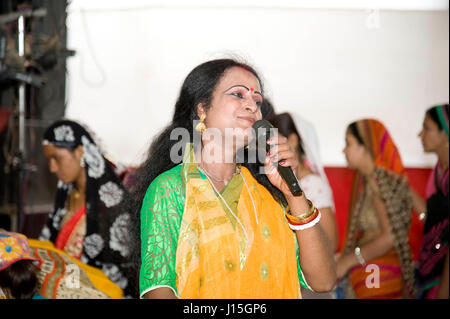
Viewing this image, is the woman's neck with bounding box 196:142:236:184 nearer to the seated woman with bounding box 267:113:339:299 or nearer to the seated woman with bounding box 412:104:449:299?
the seated woman with bounding box 267:113:339:299

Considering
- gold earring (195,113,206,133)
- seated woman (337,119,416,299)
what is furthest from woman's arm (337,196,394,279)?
gold earring (195,113,206,133)

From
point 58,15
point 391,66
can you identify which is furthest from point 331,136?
point 58,15

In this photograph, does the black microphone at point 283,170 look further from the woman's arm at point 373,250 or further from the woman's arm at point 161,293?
the woman's arm at point 373,250

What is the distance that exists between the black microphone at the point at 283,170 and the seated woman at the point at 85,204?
4.83 ft

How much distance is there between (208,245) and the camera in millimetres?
1274

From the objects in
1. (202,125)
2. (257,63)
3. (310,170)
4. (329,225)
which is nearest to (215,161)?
(202,125)

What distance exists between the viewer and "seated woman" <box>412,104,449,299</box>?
114 inches

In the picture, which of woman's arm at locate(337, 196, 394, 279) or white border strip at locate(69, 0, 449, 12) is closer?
woman's arm at locate(337, 196, 394, 279)

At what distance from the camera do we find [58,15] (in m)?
4.31

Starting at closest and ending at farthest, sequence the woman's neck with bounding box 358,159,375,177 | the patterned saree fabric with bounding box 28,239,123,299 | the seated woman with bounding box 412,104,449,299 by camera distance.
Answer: the patterned saree fabric with bounding box 28,239,123,299, the seated woman with bounding box 412,104,449,299, the woman's neck with bounding box 358,159,375,177

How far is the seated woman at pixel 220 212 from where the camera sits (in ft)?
4.11

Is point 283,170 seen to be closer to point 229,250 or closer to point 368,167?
point 229,250

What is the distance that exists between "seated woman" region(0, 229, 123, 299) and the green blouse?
0.93m

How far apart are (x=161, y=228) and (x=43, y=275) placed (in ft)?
3.84
